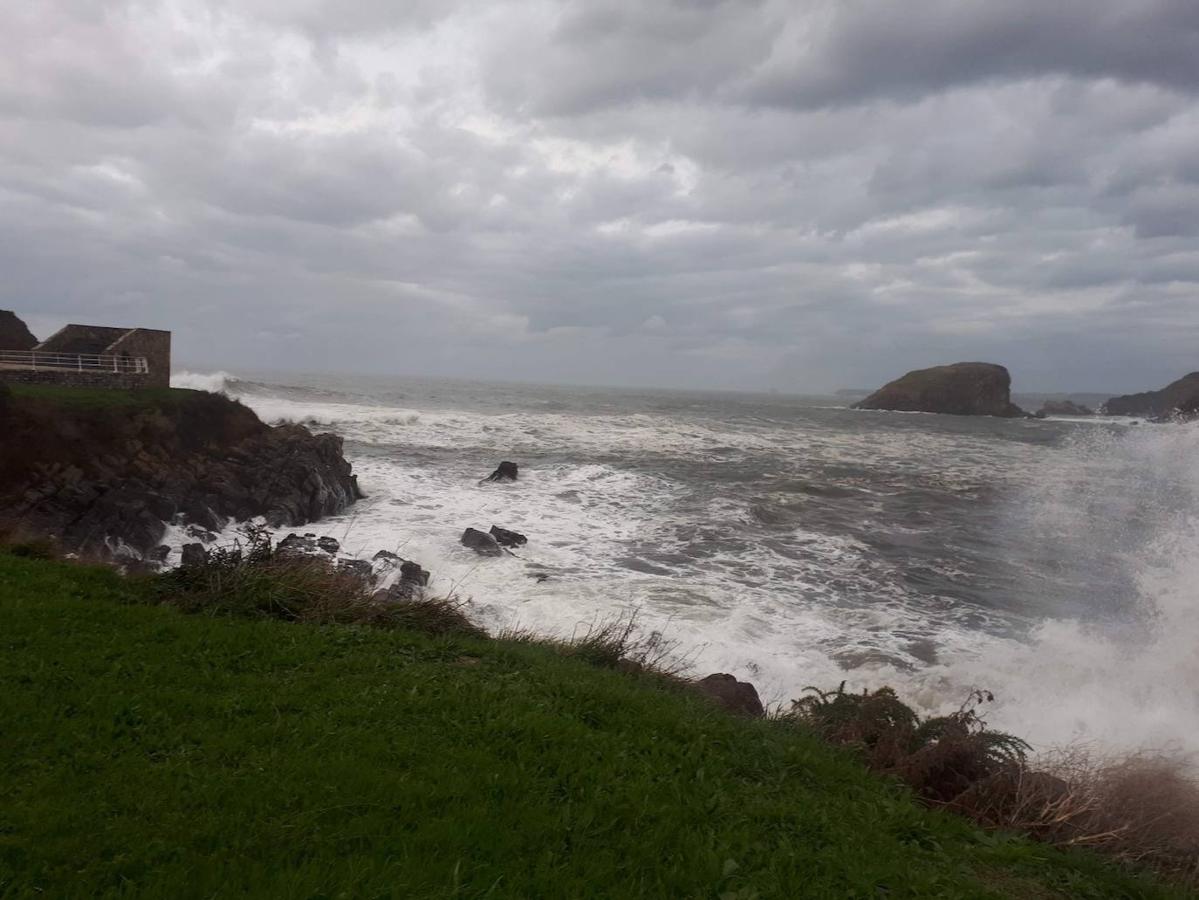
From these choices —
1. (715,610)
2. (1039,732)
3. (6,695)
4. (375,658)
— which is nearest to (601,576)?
(715,610)

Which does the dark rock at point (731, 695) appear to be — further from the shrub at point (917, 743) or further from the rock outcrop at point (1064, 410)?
the rock outcrop at point (1064, 410)

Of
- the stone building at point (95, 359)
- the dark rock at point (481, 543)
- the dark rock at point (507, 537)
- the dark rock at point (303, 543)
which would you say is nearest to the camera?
the dark rock at point (303, 543)

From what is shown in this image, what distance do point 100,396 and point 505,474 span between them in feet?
43.6

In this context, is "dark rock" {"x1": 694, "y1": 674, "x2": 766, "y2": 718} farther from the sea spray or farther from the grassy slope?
the sea spray

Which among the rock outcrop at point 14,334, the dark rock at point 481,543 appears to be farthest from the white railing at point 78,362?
the dark rock at point 481,543

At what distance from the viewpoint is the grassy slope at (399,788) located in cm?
332

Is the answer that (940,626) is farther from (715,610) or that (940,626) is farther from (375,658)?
(375,658)

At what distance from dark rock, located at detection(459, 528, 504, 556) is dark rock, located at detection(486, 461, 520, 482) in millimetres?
9128

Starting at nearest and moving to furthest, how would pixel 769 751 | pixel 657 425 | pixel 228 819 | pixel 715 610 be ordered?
pixel 228 819, pixel 769 751, pixel 715 610, pixel 657 425

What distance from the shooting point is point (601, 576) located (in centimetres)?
1551

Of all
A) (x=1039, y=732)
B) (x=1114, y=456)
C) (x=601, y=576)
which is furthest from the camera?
(x=1114, y=456)

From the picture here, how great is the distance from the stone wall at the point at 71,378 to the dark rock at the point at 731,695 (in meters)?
21.2

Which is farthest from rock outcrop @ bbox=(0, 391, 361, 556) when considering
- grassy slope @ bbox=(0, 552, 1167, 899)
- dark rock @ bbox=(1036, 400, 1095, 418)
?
dark rock @ bbox=(1036, 400, 1095, 418)

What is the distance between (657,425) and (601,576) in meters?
41.7
